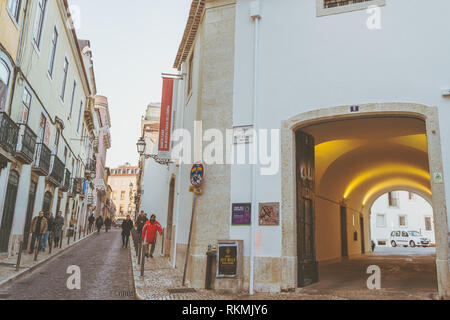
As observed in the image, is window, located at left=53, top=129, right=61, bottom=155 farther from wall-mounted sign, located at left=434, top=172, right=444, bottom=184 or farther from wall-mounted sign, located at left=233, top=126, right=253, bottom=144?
wall-mounted sign, located at left=434, top=172, right=444, bottom=184

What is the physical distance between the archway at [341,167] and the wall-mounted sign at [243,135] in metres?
0.79

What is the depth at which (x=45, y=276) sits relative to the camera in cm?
980

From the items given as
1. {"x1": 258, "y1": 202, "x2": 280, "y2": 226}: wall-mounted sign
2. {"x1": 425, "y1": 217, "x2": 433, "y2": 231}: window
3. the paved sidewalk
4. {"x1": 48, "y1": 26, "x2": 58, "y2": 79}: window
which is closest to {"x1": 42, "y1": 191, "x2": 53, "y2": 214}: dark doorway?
{"x1": 48, "y1": 26, "x2": 58, "y2": 79}: window

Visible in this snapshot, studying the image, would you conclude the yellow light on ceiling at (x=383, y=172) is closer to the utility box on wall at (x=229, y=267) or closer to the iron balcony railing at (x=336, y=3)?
the iron balcony railing at (x=336, y=3)

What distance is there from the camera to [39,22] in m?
13.9

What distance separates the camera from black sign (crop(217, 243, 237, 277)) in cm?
831

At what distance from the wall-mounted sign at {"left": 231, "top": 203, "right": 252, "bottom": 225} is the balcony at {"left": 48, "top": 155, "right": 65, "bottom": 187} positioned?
37.8 ft

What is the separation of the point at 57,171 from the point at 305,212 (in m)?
13.5

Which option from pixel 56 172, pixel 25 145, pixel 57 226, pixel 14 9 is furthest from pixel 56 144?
pixel 14 9

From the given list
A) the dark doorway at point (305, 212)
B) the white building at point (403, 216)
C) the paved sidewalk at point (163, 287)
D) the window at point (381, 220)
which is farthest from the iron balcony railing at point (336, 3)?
the window at point (381, 220)

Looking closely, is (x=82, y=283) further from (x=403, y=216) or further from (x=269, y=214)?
(x=403, y=216)

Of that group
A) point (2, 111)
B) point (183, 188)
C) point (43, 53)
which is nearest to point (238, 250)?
point (183, 188)

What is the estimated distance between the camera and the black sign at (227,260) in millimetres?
8312

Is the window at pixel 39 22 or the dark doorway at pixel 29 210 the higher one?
the window at pixel 39 22
